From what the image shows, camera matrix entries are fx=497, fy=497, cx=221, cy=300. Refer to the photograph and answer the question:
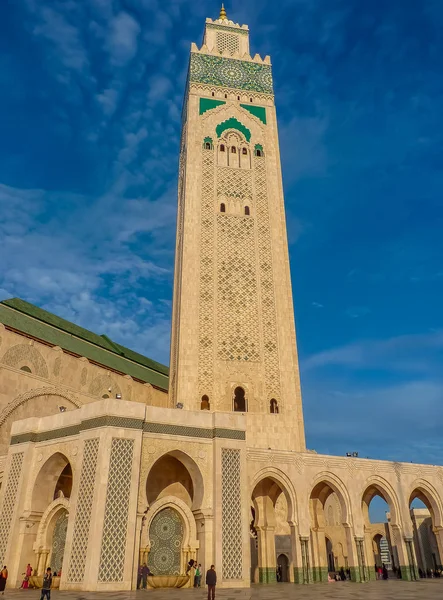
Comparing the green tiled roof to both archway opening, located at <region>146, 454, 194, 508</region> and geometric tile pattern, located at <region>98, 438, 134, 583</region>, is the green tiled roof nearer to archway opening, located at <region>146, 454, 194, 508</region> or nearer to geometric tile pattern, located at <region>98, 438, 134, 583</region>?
archway opening, located at <region>146, 454, 194, 508</region>

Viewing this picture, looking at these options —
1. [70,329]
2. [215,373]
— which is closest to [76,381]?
[70,329]

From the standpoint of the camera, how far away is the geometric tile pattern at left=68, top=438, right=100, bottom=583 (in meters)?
7.27

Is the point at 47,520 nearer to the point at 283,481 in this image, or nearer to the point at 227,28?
the point at 283,481

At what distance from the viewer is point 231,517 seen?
325 inches

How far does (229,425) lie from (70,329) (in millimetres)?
7660

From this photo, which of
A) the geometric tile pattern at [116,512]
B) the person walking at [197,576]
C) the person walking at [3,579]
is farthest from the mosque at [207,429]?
the person walking at [3,579]

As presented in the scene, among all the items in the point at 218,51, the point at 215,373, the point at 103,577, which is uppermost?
the point at 218,51

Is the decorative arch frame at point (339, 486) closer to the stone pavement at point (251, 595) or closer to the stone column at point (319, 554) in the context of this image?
the stone column at point (319, 554)

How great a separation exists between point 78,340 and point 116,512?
7.75m

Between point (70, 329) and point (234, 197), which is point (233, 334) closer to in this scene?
point (234, 197)

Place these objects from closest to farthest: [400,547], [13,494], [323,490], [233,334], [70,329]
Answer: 1. [13,494]
2. [400,547]
3. [323,490]
4. [233,334]
5. [70,329]

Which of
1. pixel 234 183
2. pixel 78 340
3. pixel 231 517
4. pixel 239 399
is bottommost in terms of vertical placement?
pixel 231 517

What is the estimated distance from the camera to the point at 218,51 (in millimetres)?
16750

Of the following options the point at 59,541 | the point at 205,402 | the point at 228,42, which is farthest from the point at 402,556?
the point at 228,42
